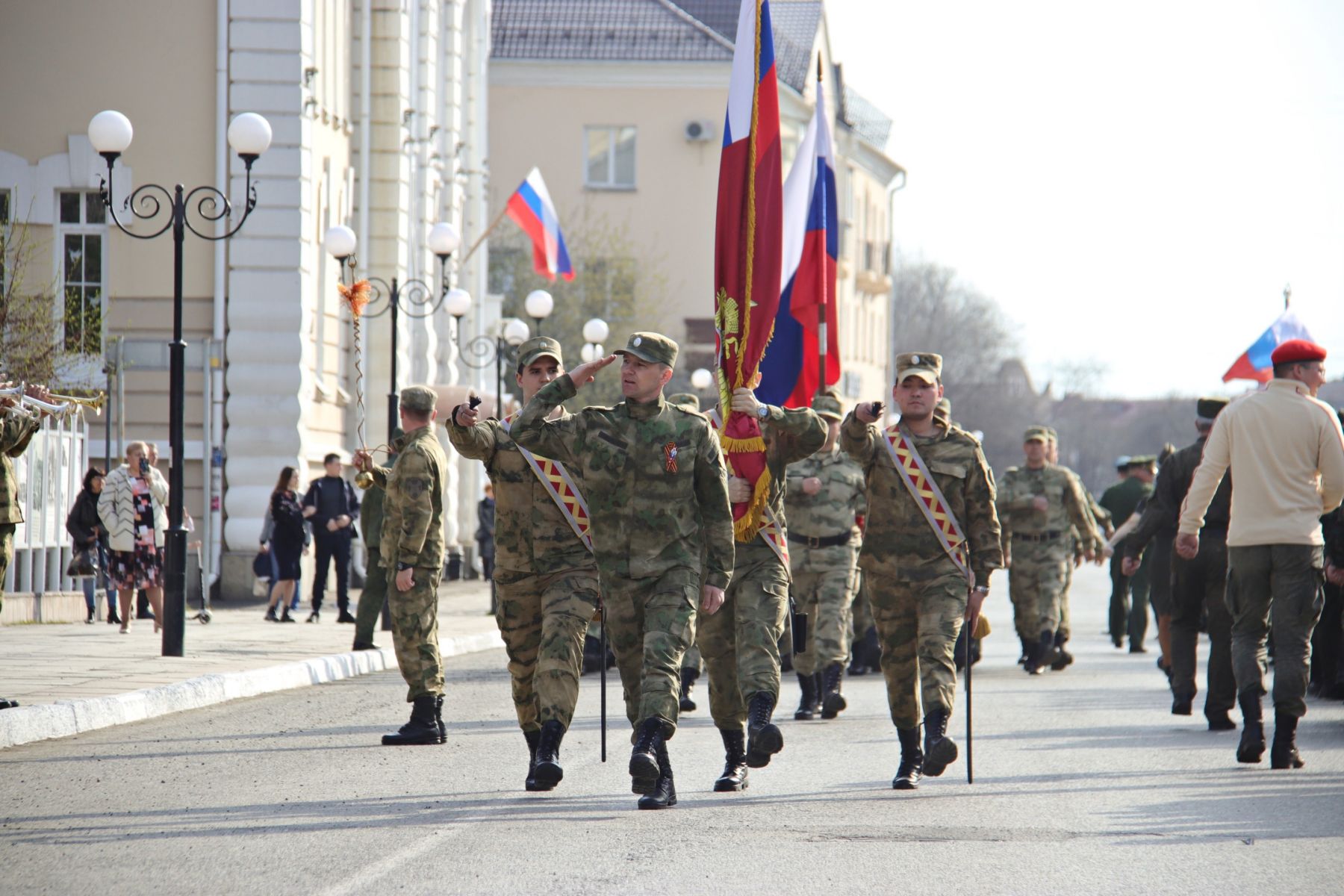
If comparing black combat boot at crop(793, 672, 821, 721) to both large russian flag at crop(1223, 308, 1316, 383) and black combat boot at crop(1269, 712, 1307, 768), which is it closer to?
black combat boot at crop(1269, 712, 1307, 768)

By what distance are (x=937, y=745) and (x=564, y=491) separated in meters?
2.08

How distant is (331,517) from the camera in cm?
2161

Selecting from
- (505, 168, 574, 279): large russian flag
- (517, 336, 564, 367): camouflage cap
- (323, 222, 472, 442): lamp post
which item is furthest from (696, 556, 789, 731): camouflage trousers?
(505, 168, 574, 279): large russian flag

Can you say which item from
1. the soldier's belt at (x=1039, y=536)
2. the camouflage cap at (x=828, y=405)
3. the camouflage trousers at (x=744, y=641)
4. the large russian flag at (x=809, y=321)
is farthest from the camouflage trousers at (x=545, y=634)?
the soldier's belt at (x=1039, y=536)

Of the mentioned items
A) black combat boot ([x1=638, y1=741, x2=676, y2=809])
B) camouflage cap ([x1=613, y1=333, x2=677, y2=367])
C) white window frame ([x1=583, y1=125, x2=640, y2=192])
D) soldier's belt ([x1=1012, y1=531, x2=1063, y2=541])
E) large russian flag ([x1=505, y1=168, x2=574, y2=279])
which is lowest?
black combat boot ([x1=638, y1=741, x2=676, y2=809])

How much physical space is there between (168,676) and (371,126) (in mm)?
18487

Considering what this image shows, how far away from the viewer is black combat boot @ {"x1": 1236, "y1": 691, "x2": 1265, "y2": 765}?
10000mm

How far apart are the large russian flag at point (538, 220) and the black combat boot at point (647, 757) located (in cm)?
2096

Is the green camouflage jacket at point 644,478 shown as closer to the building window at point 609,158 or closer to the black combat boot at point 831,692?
the black combat boot at point 831,692

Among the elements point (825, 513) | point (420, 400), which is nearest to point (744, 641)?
point (420, 400)

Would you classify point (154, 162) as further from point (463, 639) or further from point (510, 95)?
point (510, 95)

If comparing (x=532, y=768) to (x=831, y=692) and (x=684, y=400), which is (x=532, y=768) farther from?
(x=831, y=692)

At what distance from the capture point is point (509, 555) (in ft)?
29.2

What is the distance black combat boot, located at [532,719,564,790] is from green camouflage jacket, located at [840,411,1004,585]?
76.1 inches
